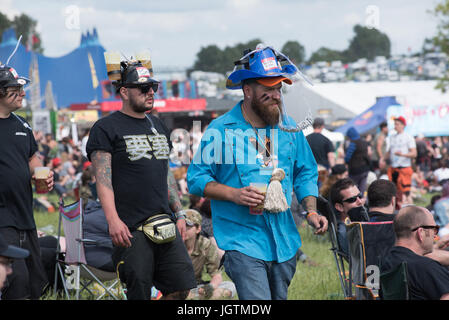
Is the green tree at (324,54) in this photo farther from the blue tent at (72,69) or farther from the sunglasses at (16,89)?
the sunglasses at (16,89)

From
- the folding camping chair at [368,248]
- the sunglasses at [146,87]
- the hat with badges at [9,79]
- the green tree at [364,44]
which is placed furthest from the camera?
the green tree at [364,44]

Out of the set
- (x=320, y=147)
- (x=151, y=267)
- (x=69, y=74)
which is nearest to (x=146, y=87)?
(x=151, y=267)

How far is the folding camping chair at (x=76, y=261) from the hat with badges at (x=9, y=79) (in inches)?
69.1

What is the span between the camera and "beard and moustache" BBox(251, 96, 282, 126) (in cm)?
400

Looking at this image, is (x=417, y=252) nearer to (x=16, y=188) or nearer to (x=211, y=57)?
(x=16, y=188)

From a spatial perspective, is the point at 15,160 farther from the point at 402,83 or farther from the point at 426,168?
the point at 402,83

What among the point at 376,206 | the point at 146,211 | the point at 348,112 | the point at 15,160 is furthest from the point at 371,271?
the point at 348,112

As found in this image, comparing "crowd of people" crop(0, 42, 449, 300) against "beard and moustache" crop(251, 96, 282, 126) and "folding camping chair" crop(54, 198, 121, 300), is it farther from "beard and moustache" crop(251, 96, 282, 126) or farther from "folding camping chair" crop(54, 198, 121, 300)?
"folding camping chair" crop(54, 198, 121, 300)

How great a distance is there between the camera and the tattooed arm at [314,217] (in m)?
4.01

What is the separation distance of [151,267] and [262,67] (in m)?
1.56

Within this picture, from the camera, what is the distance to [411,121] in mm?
21891

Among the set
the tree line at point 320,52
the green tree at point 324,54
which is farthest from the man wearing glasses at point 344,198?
the green tree at point 324,54

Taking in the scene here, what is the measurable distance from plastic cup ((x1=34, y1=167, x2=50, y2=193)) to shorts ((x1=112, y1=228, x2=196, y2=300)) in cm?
66

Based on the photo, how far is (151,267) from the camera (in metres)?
4.57
